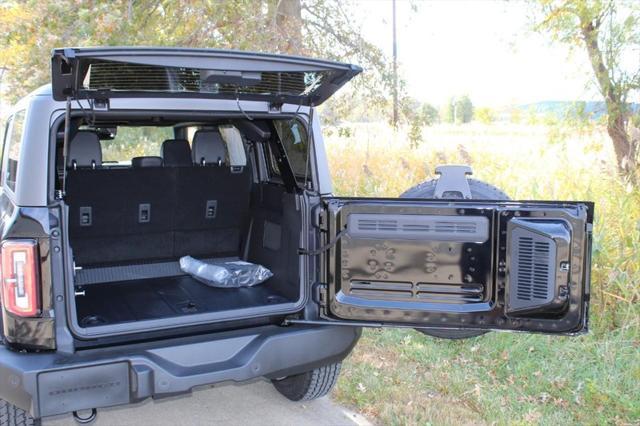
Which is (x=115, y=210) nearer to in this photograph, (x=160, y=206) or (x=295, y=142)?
(x=160, y=206)

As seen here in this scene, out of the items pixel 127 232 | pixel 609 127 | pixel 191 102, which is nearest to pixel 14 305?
pixel 191 102

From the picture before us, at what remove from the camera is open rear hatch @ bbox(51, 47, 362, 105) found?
2.77m

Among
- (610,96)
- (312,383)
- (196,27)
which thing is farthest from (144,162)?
(610,96)

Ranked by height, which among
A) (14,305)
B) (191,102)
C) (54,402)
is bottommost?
(54,402)

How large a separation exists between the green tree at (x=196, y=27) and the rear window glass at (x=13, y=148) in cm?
479

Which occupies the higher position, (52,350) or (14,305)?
(14,305)

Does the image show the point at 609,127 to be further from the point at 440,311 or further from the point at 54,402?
the point at 54,402

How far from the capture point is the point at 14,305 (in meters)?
2.89

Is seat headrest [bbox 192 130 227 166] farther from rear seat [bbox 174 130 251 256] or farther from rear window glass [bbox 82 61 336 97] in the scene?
rear window glass [bbox 82 61 336 97]

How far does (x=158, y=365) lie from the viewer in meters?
3.00

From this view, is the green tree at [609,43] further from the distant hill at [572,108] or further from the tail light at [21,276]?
the tail light at [21,276]

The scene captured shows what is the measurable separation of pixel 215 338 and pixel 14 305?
3.20 ft

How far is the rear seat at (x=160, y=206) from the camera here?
15.0ft

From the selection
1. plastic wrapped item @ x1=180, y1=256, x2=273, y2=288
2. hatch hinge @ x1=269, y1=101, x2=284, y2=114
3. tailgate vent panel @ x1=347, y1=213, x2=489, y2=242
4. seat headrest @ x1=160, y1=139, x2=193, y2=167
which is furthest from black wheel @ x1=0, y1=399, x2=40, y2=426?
seat headrest @ x1=160, y1=139, x2=193, y2=167
